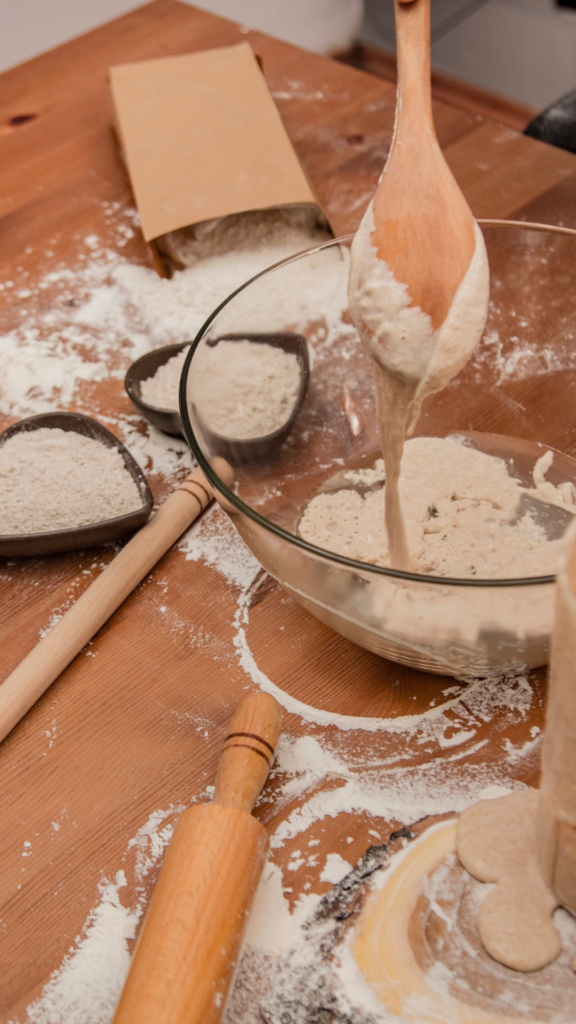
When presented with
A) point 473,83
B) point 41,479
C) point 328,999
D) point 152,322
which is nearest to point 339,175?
point 152,322

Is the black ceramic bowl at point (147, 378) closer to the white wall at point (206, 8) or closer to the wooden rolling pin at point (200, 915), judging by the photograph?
the wooden rolling pin at point (200, 915)

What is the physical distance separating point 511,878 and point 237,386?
0.48 metres

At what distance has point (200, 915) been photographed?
0.46 meters

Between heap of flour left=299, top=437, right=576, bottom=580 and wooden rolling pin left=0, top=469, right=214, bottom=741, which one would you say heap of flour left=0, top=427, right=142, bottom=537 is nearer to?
wooden rolling pin left=0, top=469, right=214, bottom=741

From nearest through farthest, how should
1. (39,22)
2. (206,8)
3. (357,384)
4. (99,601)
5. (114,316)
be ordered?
(99,601) < (357,384) < (114,316) < (39,22) < (206,8)

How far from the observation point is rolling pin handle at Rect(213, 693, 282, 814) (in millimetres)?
538

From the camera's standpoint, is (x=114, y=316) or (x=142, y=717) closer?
(x=142, y=717)

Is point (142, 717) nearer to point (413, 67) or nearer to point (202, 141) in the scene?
point (413, 67)

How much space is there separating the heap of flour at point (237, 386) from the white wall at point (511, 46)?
6.75ft

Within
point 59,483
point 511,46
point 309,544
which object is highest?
point 511,46

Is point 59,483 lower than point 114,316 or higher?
lower

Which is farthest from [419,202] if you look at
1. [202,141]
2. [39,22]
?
[39,22]

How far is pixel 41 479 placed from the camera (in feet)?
2.54

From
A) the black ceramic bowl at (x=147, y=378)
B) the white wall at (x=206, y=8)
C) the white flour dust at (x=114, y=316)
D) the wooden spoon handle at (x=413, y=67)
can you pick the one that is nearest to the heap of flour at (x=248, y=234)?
the white flour dust at (x=114, y=316)
